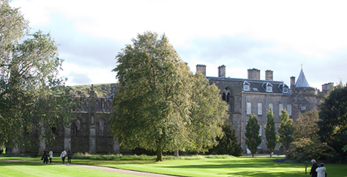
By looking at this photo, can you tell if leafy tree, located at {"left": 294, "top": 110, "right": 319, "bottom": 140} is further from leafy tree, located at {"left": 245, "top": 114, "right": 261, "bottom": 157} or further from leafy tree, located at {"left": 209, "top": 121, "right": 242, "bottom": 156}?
leafy tree, located at {"left": 209, "top": 121, "right": 242, "bottom": 156}

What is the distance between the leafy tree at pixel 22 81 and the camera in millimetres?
23156

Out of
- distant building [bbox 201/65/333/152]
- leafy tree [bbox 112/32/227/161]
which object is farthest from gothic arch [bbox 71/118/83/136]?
leafy tree [bbox 112/32/227/161]

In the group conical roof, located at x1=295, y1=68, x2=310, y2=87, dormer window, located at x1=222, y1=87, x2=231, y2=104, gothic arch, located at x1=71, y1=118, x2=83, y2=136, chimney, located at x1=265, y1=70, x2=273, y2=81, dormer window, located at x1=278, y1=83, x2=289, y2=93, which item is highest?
chimney, located at x1=265, y1=70, x2=273, y2=81

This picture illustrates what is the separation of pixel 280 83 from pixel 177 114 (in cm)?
3615

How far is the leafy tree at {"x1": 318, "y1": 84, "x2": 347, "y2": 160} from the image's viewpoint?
3216cm

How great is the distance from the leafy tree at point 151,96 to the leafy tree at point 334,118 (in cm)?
1287

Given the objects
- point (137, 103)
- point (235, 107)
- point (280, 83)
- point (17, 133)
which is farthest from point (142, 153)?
point (280, 83)

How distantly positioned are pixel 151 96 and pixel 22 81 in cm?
1126

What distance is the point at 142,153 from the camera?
43.5 m

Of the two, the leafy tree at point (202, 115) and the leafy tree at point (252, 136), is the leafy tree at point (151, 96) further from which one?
the leafy tree at point (252, 136)

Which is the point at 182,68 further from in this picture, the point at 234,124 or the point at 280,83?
the point at 280,83

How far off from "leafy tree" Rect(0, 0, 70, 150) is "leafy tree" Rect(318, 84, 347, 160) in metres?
23.3

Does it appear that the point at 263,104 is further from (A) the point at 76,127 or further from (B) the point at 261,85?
(A) the point at 76,127

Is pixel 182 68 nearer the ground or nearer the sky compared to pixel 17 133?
nearer the sky
